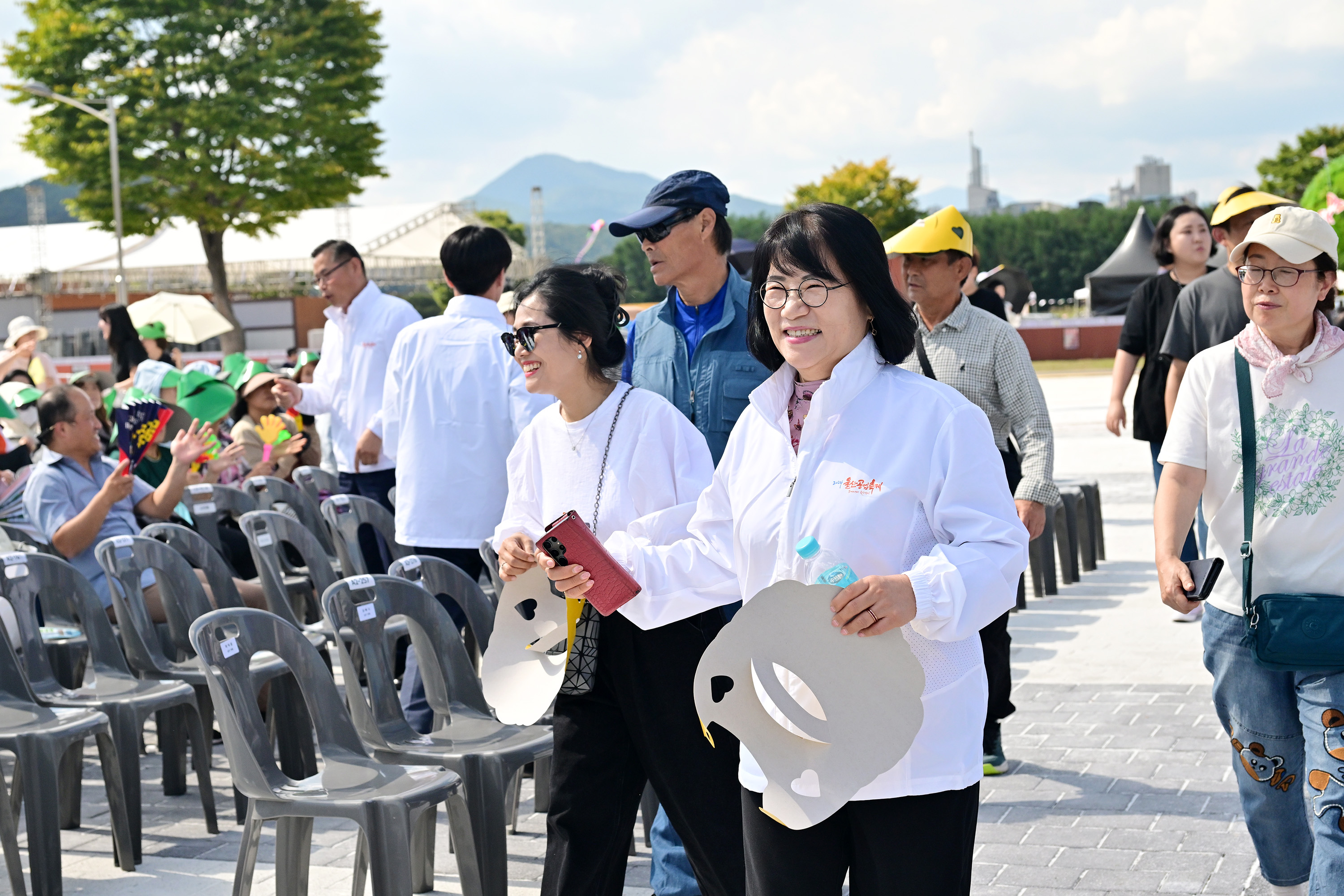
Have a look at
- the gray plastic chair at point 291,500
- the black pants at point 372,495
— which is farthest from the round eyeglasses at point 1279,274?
the gray plastic chair at point 291,500

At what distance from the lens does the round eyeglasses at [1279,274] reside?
3.27m

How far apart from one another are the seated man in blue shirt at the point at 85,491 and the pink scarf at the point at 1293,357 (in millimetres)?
4338

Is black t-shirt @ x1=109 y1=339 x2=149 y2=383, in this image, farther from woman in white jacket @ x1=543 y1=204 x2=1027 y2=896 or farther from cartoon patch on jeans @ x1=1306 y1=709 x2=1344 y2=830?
cartoon patch on jeans @ x1=1306 y1=709 x2=1344 y2=830

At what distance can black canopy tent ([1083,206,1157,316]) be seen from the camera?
1697 inches

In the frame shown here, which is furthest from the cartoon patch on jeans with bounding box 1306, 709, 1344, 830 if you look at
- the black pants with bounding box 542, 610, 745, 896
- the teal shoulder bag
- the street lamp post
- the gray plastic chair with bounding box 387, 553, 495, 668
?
the street lamp post

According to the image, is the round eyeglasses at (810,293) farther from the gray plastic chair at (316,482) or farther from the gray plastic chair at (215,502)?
the gray plastic chair at (316,482)

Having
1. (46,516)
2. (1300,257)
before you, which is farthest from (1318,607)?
(46,516)

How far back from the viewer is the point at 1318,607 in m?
3.12

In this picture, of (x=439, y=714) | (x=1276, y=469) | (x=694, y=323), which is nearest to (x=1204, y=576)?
(x=1276, y=469)

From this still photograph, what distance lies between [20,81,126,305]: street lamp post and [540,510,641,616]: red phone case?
91.7ft

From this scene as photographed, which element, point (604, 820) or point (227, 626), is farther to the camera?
point (227, 626)

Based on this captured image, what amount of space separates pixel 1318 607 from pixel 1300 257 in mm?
833

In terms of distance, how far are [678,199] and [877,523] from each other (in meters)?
1.74

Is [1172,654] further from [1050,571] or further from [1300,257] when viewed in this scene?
[1300,257]
